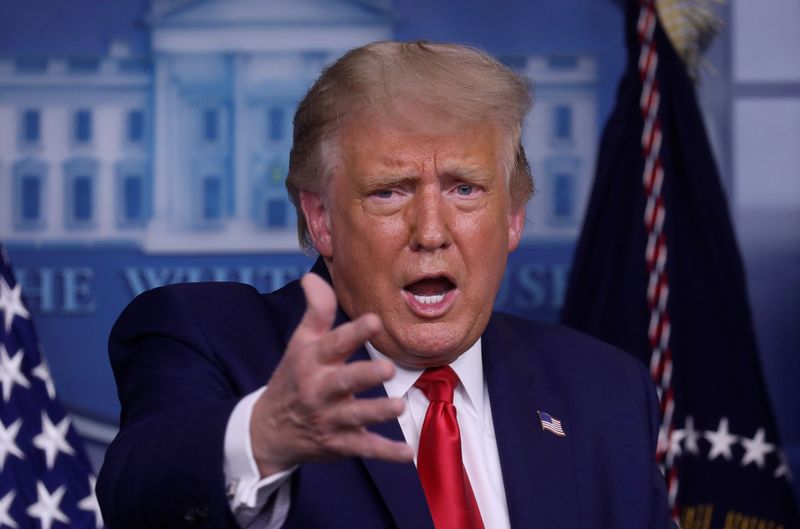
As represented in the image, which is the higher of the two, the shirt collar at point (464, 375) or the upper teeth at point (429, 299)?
the upper teeth at point (429, 299)

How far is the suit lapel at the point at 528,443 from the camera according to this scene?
1795 mm

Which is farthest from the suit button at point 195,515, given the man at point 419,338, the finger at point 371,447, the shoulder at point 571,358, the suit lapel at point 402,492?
the shoulder at point 571,358

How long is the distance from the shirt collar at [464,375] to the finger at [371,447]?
23.1 inches

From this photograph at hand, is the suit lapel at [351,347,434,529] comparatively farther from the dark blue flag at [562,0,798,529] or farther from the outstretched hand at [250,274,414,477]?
the dark blue flag at [562,0,798,529]

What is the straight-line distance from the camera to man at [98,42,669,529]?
5.58ft

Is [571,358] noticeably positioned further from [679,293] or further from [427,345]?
[679,293]

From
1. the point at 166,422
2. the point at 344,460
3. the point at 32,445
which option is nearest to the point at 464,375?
the point at 344,460

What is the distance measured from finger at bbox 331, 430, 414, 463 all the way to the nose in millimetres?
560

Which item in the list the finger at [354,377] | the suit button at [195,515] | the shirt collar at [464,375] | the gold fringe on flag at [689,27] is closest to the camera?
the finger at [354,377]

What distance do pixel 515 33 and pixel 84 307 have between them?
1510mm

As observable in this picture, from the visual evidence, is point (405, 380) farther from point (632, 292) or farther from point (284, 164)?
point (284, 164)

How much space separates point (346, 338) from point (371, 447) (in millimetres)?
124

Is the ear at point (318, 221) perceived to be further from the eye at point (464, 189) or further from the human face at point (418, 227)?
the eye at point (464, 189)

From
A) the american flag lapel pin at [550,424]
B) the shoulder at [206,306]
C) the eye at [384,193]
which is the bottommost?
the american flag lapel pin at [550,424]
